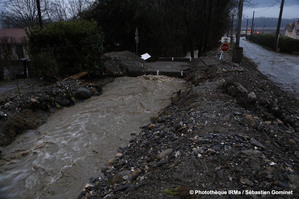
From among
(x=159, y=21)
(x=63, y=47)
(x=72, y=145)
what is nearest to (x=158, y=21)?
(x=159, y=21)

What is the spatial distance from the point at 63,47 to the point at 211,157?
986 cm

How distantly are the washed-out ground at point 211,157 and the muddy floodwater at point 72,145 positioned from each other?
51 cm

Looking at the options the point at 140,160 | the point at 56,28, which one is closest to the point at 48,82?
the point at 56,28

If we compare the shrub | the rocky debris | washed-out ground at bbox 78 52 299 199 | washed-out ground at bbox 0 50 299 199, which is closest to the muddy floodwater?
the rocky debris

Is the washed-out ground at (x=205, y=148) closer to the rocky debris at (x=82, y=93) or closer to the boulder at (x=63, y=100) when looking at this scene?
the boulder at (x=63, y=100)

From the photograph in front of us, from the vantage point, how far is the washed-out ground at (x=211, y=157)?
3.17 m

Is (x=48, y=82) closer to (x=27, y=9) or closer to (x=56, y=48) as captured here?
(x=56, y=48)

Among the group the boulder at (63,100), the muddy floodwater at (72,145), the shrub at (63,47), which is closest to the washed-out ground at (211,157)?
the muddy floodwater at (72,145)

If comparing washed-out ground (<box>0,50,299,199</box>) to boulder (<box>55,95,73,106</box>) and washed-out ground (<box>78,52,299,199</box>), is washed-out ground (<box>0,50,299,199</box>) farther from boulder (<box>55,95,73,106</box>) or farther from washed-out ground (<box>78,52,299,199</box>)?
boulder (<box>55,95,73,106</box>)

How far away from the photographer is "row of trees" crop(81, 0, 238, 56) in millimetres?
19109

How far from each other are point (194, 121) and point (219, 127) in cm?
79

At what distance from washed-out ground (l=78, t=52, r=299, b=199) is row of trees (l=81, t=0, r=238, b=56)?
46.0 ft

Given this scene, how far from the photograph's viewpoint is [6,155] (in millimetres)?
5781

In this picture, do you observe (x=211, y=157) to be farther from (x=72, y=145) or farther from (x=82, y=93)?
(x=82, y=93)
